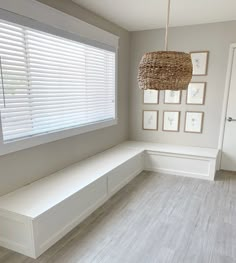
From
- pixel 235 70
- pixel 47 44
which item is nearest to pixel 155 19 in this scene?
pixel 235 70

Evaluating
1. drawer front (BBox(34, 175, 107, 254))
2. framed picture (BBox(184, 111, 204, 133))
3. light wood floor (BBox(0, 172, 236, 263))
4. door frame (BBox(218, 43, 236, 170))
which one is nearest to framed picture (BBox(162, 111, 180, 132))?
framed picture (BBox(184, 111, 204, 133))

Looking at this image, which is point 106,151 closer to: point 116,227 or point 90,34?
point 116,227

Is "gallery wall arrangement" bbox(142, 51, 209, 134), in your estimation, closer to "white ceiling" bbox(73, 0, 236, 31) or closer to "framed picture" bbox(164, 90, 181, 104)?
"framed picture" bbox(164, 90, 181, 104)

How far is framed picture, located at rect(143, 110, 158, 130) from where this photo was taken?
14.2 feet

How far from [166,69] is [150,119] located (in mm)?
2734

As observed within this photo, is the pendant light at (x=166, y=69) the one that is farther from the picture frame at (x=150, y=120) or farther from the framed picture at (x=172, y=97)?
the picture frame at (x=150, y=120)

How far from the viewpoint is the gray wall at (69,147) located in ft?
7.24

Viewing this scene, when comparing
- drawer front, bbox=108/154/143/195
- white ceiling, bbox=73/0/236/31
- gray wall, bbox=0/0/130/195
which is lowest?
drawer front, bbox=108/154/143/195

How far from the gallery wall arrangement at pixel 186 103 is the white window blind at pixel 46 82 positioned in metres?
1.23

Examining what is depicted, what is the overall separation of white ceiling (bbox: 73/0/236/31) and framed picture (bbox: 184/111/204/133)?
152cm

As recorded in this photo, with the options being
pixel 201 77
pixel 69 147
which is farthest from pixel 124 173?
pixel 201 77

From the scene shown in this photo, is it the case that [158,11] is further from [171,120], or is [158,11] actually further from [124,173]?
[124,173]

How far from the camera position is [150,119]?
14.4 feet

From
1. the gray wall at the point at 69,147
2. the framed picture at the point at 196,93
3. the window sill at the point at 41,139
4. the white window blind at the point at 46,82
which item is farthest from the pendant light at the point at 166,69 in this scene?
the framed picture at the point at 196,93
